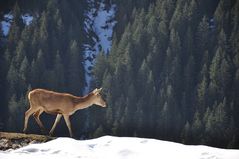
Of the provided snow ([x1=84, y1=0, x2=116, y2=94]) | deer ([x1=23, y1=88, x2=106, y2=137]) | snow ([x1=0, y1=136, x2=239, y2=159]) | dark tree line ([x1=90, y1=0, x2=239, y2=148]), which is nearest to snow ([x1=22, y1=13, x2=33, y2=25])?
snow ([x1=84, y1=0, x2=116, y2=94])

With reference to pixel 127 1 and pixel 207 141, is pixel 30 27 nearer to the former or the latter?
pixel 127 1

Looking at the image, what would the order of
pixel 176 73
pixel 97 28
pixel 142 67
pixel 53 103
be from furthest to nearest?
1. pixel 97 28
2. pixel 176 73
3. pixel 142 67
4. pixel 53 103

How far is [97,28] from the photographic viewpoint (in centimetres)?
2291

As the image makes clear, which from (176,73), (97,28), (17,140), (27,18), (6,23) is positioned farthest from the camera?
(97,28)

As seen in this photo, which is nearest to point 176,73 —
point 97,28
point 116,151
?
point 97,28

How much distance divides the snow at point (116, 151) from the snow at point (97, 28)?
12.5 meters

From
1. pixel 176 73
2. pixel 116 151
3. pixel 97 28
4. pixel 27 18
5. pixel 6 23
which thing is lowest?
pixel 116 151

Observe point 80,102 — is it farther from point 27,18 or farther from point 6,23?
point 27,18

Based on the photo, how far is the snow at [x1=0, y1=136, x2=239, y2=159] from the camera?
8375mm

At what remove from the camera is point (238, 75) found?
22.8 meters

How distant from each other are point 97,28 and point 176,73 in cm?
340

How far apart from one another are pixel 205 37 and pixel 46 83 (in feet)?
22.6

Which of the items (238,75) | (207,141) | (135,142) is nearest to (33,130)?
(207,141)

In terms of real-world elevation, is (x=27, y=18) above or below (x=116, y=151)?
above
